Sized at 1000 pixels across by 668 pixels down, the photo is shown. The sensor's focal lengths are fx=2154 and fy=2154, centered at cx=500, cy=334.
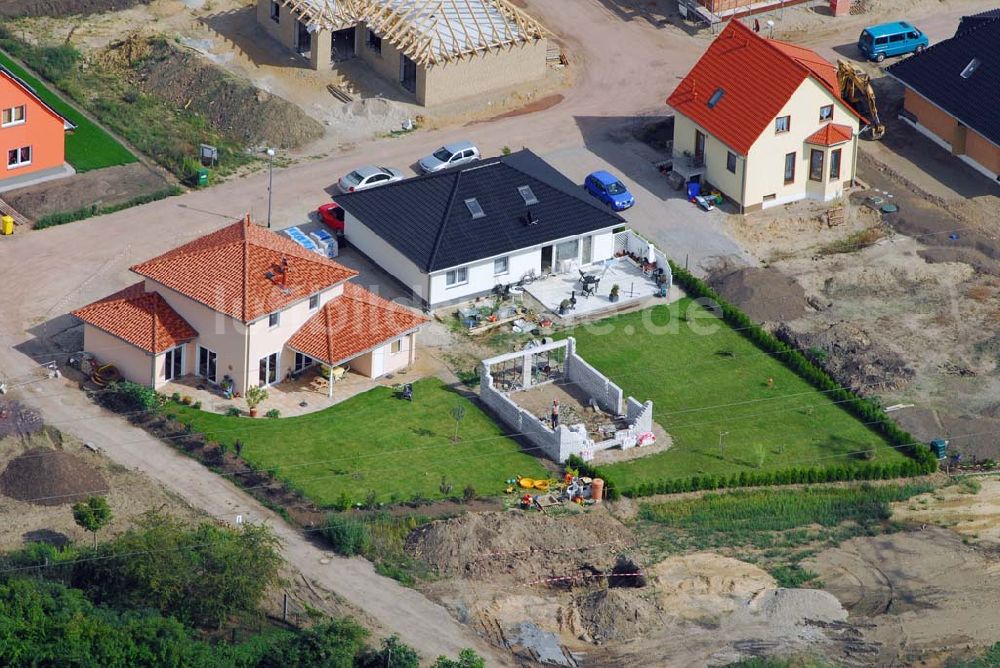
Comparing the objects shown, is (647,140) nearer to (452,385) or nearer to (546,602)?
(452,385)

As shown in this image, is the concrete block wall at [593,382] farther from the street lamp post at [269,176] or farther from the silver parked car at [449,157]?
the street lamp post at [269,176]

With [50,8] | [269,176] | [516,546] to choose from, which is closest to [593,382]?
[516,546]

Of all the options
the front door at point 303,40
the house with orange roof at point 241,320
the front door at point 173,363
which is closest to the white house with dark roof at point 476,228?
the house with orange roof at point 241,320

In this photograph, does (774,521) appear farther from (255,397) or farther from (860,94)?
(860,94)

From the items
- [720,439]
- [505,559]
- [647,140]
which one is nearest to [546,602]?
[505,559]

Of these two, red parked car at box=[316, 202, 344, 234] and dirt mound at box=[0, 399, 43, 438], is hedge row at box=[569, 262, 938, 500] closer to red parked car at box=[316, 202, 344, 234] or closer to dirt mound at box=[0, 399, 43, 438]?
red parked car at box=[316, 202, 344, 234]

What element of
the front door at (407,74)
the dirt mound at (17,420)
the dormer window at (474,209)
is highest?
the front door at (407,74)

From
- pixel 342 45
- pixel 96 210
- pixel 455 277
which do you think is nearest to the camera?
pixel 455 277
